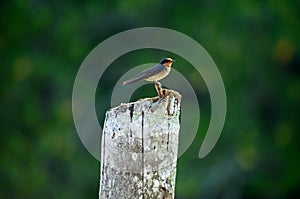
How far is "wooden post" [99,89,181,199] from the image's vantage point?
2895mm

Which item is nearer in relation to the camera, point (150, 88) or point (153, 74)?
point (153, 74)

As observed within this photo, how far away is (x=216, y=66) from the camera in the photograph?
941 cm

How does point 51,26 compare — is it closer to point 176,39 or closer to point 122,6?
point 122,6

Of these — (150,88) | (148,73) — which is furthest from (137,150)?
(150,88)

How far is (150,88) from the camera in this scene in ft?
30.6

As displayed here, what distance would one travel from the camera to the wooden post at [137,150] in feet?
9.50

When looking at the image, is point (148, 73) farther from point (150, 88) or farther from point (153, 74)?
point (150, 88)

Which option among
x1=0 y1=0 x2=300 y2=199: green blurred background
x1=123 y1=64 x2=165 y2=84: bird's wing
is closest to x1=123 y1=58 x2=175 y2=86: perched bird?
x1=123 y1=64 x2=165 y2=84: bird's wing

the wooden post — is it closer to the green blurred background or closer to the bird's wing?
the bird's wing

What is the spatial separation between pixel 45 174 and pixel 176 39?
240cm

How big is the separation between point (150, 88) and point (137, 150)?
21.1 feet

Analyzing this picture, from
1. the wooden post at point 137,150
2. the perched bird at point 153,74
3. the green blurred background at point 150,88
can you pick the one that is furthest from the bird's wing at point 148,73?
the green blurred background at point 150,88

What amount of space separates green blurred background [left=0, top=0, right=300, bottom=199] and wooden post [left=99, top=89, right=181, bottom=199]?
6400mm

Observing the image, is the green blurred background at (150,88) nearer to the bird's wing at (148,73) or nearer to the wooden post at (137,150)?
the bird's wing at (148,73)
